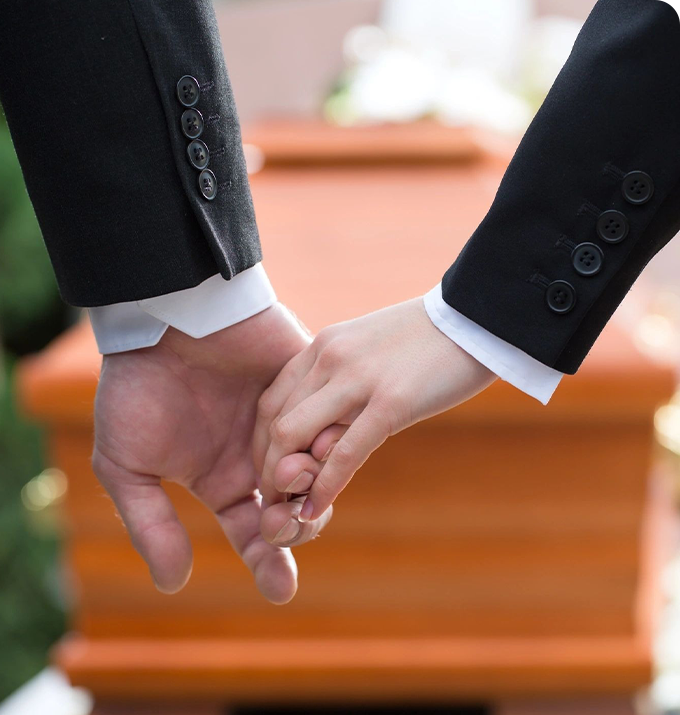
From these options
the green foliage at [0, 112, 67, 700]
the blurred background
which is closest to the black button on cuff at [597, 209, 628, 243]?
the blurred background

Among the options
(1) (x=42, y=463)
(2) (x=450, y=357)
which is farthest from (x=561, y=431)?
(1) (x=42, y=463)

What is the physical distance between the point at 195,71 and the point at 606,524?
98 cm

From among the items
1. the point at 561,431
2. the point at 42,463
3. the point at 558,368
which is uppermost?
the point at 558,368

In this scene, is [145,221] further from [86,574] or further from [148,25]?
[86,574]

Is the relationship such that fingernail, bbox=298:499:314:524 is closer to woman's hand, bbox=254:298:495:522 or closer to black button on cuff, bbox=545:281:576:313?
woman's hand, bbox=254:298:495:522

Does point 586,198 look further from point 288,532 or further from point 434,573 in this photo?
point 434,573

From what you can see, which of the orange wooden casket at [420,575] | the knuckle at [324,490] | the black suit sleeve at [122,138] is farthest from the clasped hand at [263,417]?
the orange wooden casket at [420,575]

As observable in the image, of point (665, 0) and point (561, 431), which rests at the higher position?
point (665, 0)

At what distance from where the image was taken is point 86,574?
60.6 inches

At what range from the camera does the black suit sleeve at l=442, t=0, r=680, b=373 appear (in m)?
0.70

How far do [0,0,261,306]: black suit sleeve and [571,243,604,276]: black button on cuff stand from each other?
28 cm

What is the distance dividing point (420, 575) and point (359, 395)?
30.3 inches

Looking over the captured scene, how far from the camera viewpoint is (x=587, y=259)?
73cm

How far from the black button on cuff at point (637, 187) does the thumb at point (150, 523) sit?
1.64 ft
